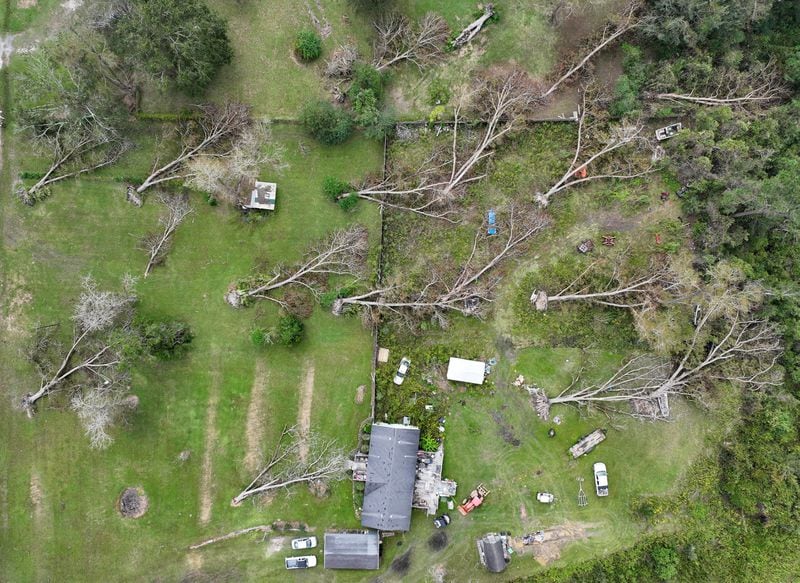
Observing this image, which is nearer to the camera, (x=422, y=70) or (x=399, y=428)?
(x=399, y=428)

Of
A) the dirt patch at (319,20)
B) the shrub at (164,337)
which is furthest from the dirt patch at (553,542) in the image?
the dirt patch at (319,20)

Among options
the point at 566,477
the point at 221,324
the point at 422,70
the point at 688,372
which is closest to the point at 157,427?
the point at 221,324

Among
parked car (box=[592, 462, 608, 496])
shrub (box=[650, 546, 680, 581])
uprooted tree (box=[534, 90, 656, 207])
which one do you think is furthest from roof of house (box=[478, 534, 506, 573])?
uprooted tree (box=[534, 90, 656, 207])

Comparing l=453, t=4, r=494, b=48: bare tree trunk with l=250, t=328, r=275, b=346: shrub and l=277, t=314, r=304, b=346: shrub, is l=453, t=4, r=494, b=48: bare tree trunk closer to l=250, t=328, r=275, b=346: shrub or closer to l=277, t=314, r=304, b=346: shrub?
l=277, t=314, r=304, b=346: shrub

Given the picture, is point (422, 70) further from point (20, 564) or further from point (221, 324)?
point (20, 564)

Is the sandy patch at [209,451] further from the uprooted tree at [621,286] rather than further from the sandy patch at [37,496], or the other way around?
the uprooted tree at [621,286]

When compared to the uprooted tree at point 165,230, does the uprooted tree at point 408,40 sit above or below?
above

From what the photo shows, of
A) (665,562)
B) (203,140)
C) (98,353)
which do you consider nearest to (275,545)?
(98,353)
